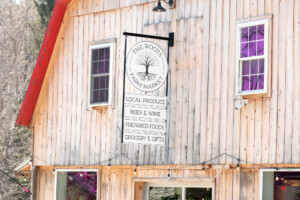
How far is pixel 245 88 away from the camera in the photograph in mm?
15914

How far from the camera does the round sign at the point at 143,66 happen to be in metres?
16.6

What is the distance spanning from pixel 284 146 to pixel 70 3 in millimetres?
7774

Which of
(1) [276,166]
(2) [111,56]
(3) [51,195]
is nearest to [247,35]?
(1) [276,166]

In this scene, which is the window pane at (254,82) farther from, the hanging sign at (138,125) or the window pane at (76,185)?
the window pane at (76,185)

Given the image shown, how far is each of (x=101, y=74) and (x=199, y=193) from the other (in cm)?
409

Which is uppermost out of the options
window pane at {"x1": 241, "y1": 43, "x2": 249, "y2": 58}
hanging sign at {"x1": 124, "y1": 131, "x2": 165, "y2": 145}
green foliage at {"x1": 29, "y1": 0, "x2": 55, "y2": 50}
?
green foliage at {"x1": 29, "y1": 0, "x2": 55, "y2": 50}

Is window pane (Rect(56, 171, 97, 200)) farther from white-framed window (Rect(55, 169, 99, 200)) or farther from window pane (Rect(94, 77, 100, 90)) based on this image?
window pane (Rect(94, 77, 100, 90))

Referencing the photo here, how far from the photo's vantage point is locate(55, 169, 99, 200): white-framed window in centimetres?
1909

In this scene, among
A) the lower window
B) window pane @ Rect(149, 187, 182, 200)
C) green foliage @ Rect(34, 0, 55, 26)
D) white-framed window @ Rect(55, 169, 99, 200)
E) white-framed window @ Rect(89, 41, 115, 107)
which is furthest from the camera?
green foliage @ Rect(34, 0, 55, 26)

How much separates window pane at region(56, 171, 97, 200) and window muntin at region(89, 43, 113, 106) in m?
1.91

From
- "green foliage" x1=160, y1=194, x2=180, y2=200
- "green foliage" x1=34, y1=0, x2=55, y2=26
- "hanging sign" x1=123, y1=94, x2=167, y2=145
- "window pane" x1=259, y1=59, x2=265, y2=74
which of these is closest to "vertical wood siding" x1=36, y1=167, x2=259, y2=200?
"green foliage" x1=160, y1=194, x2=180, y2=200

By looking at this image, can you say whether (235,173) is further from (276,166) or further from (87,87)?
(87,87)

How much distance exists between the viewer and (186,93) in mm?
17062

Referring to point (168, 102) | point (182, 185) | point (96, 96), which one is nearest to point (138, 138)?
point (168, 102)
